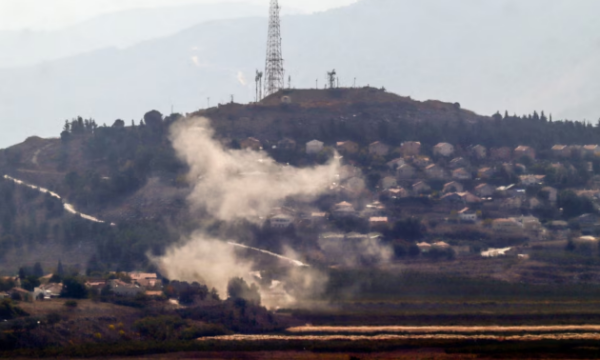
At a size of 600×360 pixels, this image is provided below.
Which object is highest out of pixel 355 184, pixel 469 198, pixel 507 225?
pixel 355 184

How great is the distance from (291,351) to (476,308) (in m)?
12.9

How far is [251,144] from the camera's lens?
97.2 metres

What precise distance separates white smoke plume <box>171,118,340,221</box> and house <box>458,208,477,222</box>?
11977mm

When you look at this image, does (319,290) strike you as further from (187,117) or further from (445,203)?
(187,117)

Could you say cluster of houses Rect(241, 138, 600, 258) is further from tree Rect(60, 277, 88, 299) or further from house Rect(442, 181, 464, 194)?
tree Rect(60, 277, 88, 299)

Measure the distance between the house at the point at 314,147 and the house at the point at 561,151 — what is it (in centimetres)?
2230

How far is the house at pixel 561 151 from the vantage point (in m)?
98.4

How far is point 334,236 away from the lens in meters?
75.5

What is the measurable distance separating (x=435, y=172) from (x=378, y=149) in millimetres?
7380

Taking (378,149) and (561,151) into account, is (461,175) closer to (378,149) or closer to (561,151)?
(378,149)

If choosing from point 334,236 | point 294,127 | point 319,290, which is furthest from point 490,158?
point 319,290

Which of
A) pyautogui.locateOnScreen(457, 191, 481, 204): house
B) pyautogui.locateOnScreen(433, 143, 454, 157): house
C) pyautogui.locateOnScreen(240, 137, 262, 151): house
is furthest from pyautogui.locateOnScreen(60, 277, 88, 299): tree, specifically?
pyautogui.locateOnScreen(433, 143, 454, 157): house

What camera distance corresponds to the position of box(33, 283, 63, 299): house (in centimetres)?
5863

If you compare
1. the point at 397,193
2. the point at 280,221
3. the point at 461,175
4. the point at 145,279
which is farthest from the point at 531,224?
the point at 145,279
